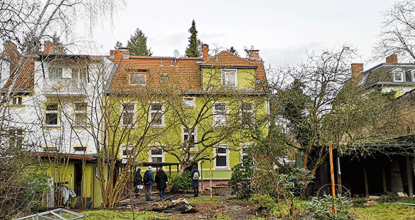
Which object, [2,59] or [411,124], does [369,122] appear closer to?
[411,124]

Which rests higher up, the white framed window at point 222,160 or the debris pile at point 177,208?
the white framed window at point 222,160

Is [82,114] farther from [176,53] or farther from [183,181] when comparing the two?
[176,53]

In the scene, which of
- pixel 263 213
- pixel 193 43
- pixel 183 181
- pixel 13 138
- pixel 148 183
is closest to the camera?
pixel 13 138

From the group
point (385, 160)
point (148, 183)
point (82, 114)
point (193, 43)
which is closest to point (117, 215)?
point (148, 183)

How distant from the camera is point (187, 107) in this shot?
24797 mm

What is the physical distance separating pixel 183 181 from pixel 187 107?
472cm

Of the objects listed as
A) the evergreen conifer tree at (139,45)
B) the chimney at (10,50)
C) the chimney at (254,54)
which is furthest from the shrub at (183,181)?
the evergreen conifer tree at (139,45)

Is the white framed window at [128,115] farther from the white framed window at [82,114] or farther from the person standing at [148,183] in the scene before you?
the person standing at [148,183]

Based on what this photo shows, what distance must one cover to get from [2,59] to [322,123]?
12.5m

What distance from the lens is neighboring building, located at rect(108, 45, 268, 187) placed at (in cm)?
1753

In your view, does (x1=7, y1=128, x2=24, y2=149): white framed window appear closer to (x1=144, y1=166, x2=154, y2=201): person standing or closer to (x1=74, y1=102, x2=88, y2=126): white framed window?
(x1=74, y1=102, x2=88, y2=126): white framed window

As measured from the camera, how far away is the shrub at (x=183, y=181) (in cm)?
2339

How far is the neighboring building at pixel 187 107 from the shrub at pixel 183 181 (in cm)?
70

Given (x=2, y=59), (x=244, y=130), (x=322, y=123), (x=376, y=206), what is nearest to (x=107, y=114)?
(x=244, y=130)
